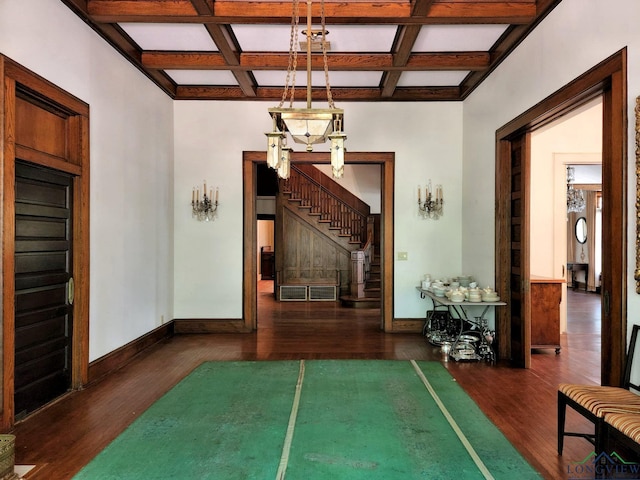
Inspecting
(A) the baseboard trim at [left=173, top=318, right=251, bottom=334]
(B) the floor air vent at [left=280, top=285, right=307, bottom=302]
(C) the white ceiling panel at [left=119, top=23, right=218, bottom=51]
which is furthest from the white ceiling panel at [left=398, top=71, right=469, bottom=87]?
(B) the floor air vent at [left=280, top=285, right=307, bottom=302]

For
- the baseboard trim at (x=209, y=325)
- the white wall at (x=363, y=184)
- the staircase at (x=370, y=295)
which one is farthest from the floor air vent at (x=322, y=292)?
the baseboard trim at (x=209, y=325)

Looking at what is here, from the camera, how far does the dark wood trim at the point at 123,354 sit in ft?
14.3

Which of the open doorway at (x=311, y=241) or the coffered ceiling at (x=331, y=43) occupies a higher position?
the coffered ceiling at (x=331, y=43)

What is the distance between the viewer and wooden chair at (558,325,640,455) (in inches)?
92.4

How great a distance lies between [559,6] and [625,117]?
63.4 inches

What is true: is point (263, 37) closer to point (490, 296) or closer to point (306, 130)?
point (306, 130)

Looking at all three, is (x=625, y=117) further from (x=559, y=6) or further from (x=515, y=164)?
(x=515, y=164)

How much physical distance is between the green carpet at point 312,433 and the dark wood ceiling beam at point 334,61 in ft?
12.6

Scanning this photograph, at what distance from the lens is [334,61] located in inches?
209

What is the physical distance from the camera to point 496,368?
4789 mm

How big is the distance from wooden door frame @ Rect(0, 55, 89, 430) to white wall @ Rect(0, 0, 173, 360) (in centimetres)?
15

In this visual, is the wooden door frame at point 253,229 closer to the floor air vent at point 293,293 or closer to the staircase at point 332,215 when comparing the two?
the floor air vent at point 293,293

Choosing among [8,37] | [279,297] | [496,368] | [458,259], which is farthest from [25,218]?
[279,297]

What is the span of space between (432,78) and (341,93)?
1.40 m
